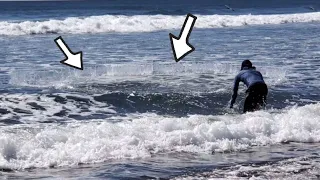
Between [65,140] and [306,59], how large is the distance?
1460 centimetres

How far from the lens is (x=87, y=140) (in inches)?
408

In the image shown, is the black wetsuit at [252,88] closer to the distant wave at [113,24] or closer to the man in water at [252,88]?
the man in water at [252,88]

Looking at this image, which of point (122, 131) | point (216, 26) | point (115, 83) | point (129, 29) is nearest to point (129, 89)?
point (115, 83)

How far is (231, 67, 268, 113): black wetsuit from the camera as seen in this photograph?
1202 centimetres

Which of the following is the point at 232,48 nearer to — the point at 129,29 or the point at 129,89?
the point at 129,89

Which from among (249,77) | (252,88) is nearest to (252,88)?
(252,88)

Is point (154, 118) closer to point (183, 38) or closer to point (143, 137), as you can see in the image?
point (143, 137)

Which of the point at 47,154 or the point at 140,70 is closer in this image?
the point at 47,154

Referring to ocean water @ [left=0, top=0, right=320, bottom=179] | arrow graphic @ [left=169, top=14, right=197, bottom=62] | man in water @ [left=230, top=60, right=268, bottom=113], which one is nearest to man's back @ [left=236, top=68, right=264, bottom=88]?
man in water @ [left=230, top=60, right=268, bottom=113]

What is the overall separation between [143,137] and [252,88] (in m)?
2.64

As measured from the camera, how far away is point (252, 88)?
12.0 meters

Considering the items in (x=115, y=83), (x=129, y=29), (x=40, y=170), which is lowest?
(x=40, y=170)

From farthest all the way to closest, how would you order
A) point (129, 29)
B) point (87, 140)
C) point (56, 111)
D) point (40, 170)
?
point (129, 29), point (56, 111), point (87, 140), point (40, 170)

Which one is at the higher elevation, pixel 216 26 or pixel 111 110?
pixel 216 26
